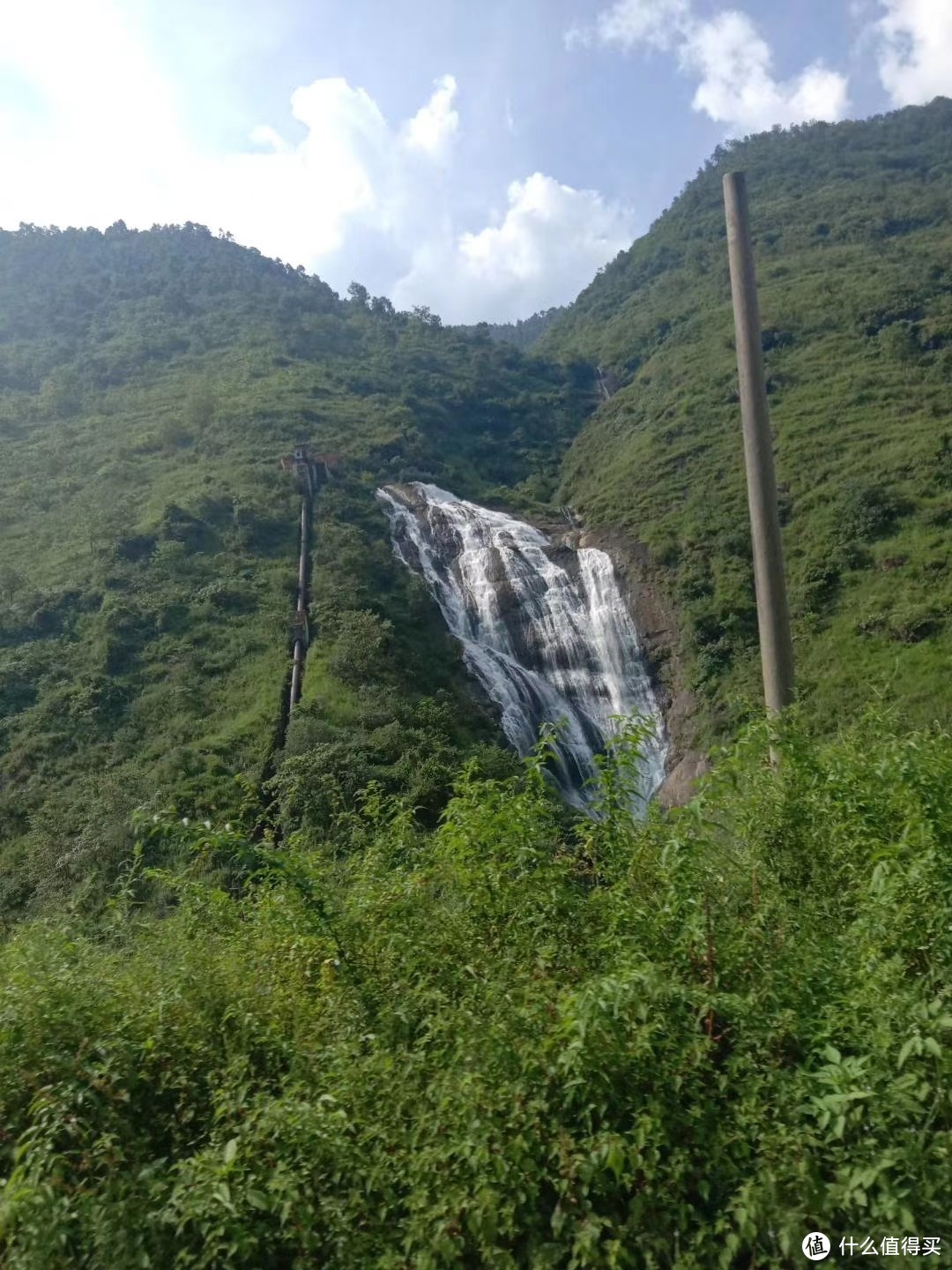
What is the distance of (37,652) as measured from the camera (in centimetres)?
2675

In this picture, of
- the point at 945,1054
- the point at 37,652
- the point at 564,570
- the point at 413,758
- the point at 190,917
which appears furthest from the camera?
the point at 564,570

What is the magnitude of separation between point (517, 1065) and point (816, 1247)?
3.91 ft

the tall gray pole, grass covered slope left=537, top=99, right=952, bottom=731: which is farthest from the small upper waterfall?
the tall gray pole

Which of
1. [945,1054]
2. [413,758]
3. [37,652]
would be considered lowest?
[413,758]

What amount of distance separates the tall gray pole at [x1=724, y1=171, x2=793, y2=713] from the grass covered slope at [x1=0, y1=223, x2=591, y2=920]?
10.1 meters

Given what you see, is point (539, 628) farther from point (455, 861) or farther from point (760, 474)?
point (455, 861)

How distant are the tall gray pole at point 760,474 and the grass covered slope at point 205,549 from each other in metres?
10.1

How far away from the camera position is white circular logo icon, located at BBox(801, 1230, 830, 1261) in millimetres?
3033

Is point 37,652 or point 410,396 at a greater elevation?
point 410,396

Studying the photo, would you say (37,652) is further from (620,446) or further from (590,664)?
(620,446)

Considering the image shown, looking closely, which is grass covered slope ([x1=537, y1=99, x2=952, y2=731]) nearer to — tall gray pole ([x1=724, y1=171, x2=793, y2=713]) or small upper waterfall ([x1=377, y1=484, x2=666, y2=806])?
tall gray pole ([x1=724, y1=171, x2=793, y2=713])

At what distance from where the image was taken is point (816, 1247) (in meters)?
3.05

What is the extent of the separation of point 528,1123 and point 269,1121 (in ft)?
3.40

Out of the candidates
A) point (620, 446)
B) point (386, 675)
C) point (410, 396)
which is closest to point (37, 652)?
point (386, 675)
